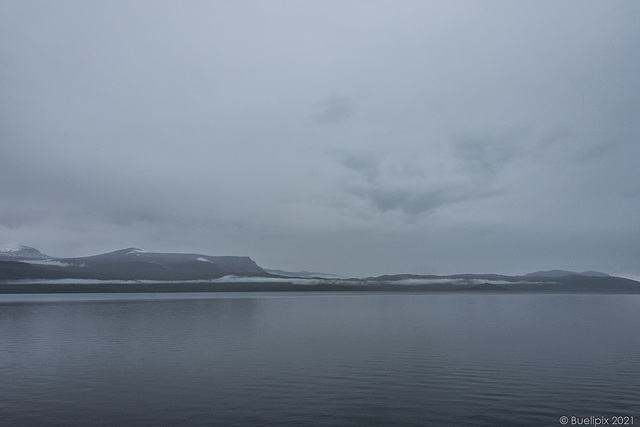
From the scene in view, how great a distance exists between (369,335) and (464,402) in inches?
1804

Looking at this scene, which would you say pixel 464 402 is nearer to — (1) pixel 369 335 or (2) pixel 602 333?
(1) pixel 369 335

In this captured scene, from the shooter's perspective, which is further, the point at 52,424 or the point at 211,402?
the point at 211,402

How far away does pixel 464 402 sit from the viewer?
35.0 meters

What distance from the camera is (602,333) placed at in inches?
3258

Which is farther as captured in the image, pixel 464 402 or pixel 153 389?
pixel 153 389

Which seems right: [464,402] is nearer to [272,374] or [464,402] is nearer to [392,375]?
[392,375]

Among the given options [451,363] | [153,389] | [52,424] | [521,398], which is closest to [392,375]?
[451,363]

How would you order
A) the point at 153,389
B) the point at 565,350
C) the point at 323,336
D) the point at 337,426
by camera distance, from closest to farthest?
the point at 337,426
the point at 153,389
the point at 565,350
the point at 323,336

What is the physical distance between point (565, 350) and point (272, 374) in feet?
136

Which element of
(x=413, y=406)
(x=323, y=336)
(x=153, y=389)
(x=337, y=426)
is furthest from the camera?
(x=323, y=336)

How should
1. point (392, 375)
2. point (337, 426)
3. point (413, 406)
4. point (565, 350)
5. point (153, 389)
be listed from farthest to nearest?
point (565, 350) → point (392, 375) → point (153, 389) → point (413, 406) → point (337, 426)

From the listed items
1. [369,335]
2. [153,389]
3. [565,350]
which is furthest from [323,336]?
[153,389]

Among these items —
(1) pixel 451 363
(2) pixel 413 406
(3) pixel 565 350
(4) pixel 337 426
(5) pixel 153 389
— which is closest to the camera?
(4) pixel 337 426

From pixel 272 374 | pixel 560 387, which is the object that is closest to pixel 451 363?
pixel 560 387
